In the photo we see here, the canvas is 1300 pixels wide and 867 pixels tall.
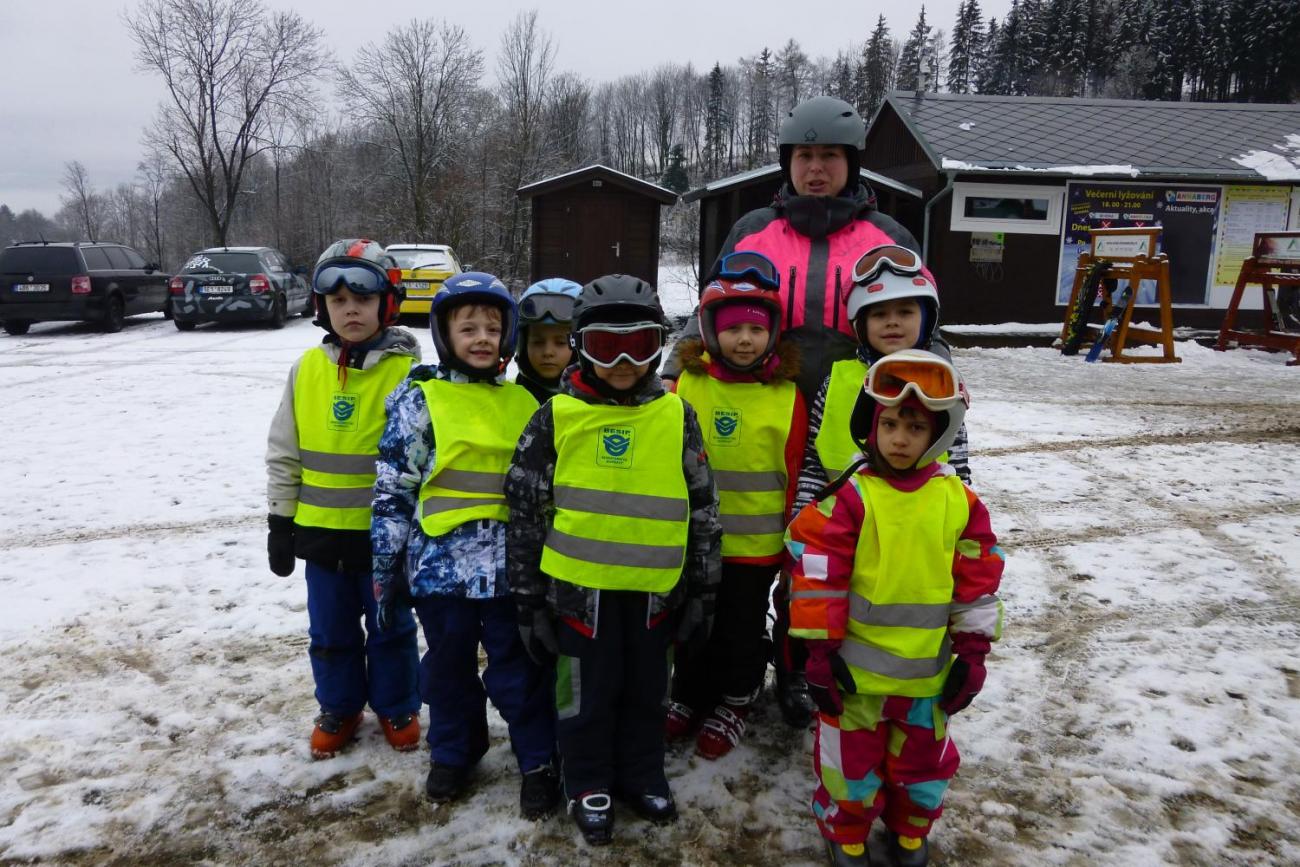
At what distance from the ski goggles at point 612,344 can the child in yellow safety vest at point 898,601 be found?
2.16ft

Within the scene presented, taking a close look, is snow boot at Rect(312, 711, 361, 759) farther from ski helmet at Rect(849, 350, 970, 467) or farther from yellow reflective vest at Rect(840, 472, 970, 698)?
ski helmet at Rect(849, 350, 970, 467)

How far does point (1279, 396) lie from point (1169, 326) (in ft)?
9.11

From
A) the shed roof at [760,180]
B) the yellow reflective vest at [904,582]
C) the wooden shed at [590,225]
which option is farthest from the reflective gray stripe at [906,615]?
the wooden shed at [590,225]

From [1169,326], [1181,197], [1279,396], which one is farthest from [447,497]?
[1181,197]

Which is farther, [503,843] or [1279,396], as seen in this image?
[1279,396]

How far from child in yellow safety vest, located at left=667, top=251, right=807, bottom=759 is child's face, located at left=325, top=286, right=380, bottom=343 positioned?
1079mm

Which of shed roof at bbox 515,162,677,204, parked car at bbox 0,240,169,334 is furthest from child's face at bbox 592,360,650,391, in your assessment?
parked car at bbox 0,240,169,334

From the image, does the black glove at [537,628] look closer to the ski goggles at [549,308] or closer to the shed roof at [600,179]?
the ski goggles at [549,308]

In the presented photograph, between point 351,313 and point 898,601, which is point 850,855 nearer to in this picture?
point 898,601

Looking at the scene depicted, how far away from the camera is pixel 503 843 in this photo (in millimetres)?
2461

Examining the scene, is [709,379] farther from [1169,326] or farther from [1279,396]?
[1169,326]

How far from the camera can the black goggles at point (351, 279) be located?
2820 mm

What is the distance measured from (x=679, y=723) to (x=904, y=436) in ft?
4.76

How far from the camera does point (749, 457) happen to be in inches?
111
